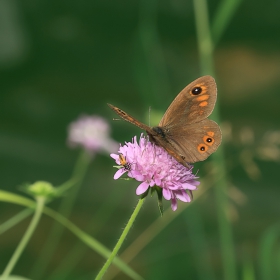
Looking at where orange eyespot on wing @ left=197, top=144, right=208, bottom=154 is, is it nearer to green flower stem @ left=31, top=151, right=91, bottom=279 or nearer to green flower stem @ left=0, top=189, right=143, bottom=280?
green flower stem @ left=0, top=189, right=143, bottom=280

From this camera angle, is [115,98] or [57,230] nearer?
[57,230]

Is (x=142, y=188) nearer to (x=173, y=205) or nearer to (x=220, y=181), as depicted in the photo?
(x=173, y=205)

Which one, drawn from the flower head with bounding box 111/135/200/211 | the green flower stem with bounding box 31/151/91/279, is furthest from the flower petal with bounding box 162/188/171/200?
the green flower stem with bounding box 31/151/91/279

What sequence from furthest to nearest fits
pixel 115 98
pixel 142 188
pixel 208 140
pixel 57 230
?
pixel 115 98 → pixel 57 230 → pixel 208 140 → pixel 142 188

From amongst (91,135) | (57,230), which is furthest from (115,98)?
(57,230)

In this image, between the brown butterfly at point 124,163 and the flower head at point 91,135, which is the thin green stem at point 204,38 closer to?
the flower head at point 91,135
